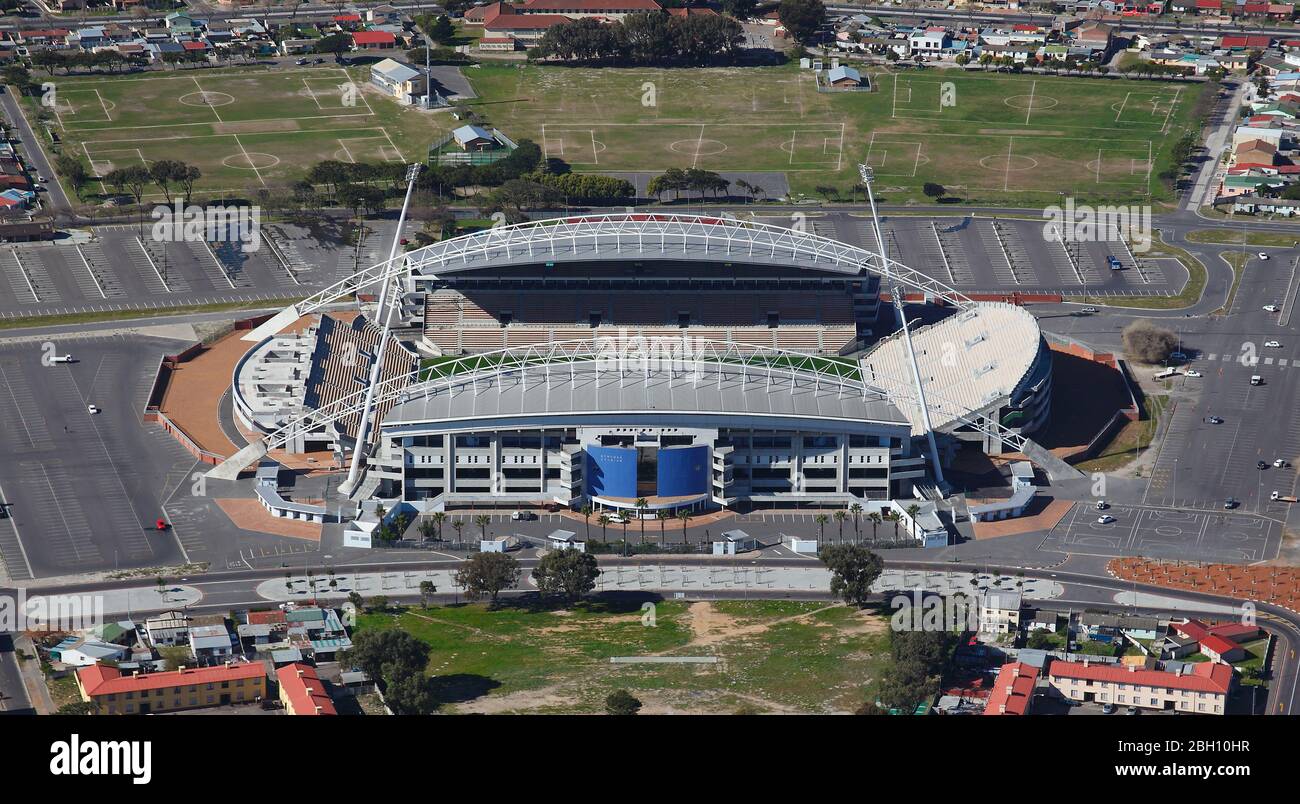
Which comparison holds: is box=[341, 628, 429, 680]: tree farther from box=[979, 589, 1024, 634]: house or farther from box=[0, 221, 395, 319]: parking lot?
box=[0, 221, 395, 319]: parking lot

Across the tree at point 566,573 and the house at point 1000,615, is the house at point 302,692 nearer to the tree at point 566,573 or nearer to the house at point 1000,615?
the tree at point 566,573

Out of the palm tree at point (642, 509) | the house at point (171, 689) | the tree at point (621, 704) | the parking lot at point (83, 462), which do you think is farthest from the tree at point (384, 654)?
the palm tree at point (642, 509)

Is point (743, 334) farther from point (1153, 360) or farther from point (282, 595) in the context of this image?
point (282, 595)

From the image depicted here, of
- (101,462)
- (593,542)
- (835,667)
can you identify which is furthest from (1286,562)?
(101,462)

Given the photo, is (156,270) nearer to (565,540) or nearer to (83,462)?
(83,462)

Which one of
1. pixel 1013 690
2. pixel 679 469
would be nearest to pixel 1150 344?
pixel 679 469

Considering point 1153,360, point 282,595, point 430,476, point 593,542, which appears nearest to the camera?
point 282,595
